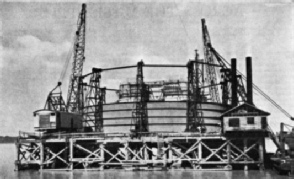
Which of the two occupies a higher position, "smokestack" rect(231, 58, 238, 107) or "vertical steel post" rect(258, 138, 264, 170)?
"smokestack" rect(231, 58, 238, 107)

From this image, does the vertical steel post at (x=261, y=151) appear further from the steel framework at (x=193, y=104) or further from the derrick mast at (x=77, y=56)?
the derrick mast at (x=77, y=56)

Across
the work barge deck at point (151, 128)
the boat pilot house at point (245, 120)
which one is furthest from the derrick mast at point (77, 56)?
the boat pilot house at point (245, 120)

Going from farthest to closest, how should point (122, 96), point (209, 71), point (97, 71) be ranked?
point (209, 71) < point (122, 96) < point (97, 71)

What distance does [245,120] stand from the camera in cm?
4641

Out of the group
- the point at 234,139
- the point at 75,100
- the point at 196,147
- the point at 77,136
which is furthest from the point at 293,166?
the point at 75,100

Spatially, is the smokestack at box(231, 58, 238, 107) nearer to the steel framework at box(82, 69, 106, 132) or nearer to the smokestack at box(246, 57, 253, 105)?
the smokestack at box(246, 57, 253, 105)

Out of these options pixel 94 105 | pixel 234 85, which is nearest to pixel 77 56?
pixel 94 105

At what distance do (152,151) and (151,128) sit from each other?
14247 millimetres

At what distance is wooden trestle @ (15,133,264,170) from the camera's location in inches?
1854

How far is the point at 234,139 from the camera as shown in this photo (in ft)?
155

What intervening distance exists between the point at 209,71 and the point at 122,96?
22.6 metres

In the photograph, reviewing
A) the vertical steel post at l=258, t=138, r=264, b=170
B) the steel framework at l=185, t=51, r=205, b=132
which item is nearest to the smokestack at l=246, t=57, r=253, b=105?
the steel framework at l=185, t=51, r=205, b=132

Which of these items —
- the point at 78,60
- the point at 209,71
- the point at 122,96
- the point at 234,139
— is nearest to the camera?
the point at 234,139

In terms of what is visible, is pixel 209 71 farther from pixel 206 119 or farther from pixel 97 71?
pixel 97 71
